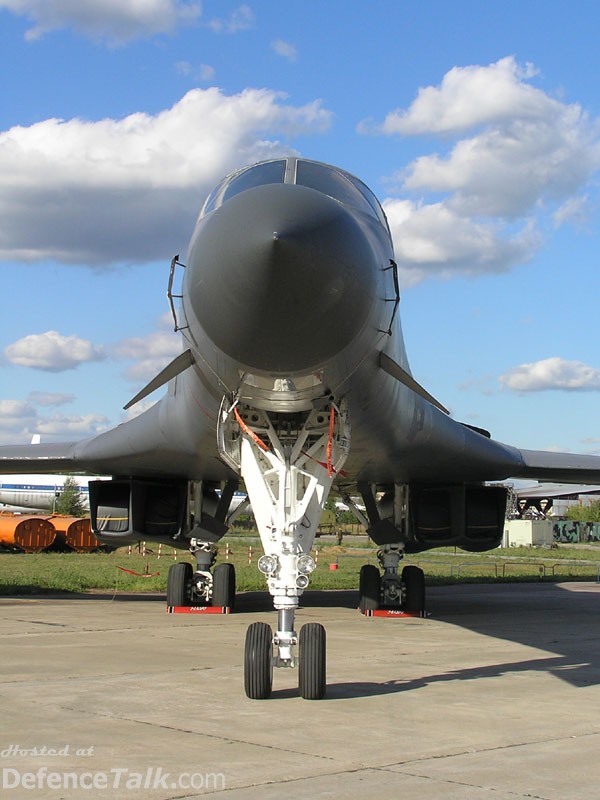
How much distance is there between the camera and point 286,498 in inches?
278

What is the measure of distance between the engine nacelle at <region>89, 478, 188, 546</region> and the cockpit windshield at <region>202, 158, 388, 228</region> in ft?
21.4

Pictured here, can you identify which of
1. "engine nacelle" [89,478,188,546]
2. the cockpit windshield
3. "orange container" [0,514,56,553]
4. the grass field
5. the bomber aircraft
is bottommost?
the grass field

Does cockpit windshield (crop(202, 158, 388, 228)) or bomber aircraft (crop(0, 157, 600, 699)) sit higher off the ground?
cockpit windshield (crop(202, 158, 388, 228))

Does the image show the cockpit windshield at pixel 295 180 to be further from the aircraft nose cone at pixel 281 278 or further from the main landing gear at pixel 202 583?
the main landing gear at pixel 202 583

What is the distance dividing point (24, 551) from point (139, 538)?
73.7 ft

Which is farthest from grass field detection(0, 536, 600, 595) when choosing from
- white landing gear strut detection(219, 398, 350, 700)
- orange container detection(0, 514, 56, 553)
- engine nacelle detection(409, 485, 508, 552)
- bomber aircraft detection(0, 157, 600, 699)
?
white landing gear strut detection(219, 398, 350, 700)

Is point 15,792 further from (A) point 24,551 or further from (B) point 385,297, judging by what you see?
(A) point 24,551

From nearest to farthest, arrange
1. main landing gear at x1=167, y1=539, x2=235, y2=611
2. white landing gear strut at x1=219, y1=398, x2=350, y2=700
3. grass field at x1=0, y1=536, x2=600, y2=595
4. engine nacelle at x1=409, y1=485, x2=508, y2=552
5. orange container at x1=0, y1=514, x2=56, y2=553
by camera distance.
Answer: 1. white landing gear strut at x1=219, y1=398, x2=350, y2=700
2. engine nacelle at x1=409, y1=485, x2=508, y2=552
3. main landing gear at x1=167, y1=539, x2=235, y2=611
4. grass field at x1=0, y1=536, x2=600, y2=595
5. orange container at x1=0, y1=514, x2=56, y2=553

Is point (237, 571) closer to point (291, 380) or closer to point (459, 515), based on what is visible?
point (459, 515)

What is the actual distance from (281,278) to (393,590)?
883cm

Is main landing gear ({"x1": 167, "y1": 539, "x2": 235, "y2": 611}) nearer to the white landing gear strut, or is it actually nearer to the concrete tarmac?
the concrete tarmac

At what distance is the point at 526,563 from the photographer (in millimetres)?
32781

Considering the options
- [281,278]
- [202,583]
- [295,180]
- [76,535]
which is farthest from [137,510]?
[76,535]

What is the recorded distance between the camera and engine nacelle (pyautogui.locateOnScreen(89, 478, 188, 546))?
13312 millimetres
